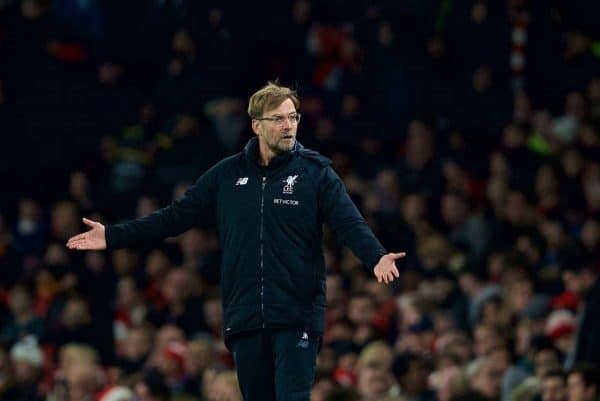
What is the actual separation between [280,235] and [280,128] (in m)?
0.51

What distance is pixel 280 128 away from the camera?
770cm

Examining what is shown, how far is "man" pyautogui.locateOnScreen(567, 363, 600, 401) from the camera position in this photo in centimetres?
989

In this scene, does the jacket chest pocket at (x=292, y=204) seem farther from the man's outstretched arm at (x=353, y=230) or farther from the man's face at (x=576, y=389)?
the man's face at (x=576, y=389)

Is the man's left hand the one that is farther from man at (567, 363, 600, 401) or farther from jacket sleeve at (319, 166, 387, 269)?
man at (567, 363, 600, 401)

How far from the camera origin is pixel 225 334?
7.79 meters

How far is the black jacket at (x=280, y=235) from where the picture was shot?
7.63 metres

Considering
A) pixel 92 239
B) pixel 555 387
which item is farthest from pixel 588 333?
pixel 92 239

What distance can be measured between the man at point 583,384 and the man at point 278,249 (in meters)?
2.73

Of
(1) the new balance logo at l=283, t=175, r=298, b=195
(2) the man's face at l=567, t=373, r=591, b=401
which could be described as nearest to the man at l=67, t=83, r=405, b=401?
(1) the new balance logo at l=283, t=175, r=298, b=195

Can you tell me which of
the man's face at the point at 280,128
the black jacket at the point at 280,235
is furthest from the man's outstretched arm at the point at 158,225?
the man's face at the point at 280,128

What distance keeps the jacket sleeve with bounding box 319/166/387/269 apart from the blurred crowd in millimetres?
2900

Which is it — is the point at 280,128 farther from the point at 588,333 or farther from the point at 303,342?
the point at 588,333

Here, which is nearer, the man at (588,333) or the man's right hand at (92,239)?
the man's right hand at (92,239)

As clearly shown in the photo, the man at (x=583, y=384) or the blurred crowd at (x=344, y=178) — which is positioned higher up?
the blurred crowd at (x=344, y=178)
